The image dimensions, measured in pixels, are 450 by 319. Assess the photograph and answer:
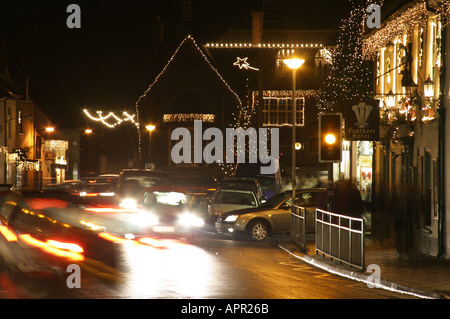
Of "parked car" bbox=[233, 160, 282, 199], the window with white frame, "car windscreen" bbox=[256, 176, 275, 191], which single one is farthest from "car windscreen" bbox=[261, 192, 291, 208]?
the window with white frame

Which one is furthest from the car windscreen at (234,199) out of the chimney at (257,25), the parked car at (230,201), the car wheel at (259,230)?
the chimney at (257,25)

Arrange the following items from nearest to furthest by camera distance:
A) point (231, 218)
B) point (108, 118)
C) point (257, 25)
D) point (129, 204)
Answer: point (129, 204), point (231, 218), point (257, 25), point (108, 118)

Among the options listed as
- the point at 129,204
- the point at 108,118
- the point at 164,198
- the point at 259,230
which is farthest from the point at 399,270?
the point at 108,118

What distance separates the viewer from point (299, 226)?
22.8 meters

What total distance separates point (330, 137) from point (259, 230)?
7.18 m

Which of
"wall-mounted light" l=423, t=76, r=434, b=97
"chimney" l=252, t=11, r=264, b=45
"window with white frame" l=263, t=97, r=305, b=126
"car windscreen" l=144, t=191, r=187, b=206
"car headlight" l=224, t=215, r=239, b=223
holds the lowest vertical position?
"car headlight" l=224, t=215, r=239, b=223

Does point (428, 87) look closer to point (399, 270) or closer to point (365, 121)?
point (365, 121)

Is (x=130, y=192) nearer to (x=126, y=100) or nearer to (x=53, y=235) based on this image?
(x=53, y=235)

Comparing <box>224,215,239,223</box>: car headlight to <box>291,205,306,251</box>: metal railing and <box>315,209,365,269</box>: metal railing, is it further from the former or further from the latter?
<box>315,209,365,269</box>: metal railing

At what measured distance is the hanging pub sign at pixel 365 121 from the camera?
23688mm

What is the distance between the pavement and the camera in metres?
14.0

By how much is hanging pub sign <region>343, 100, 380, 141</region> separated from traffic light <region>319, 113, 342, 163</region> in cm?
347

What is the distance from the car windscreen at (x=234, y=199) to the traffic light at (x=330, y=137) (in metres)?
10.4
